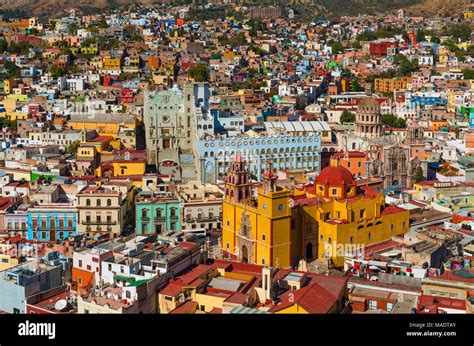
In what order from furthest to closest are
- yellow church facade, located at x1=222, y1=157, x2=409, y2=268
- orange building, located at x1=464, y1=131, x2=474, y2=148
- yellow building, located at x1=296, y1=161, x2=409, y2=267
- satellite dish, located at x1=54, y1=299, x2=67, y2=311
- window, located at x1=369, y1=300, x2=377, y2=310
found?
orange building, located at x1=464, y1=131, x2=474, y2=148, yellow building, located at x1=296, y1=161, x2=409, y2=267, yellow church facade, located at x1=222, y1=157, x2=409, y2=268, window, located at x1=369, y1=300, x2=377, y2=310, satellite dish, located at x1=54, y1=299, x2=67, y2=311

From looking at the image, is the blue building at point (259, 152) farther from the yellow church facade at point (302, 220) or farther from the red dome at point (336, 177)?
the red dome at point (336, 177)

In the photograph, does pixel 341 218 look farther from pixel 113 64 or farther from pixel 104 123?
pixel 113 64

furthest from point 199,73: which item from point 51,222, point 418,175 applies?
point 51,222

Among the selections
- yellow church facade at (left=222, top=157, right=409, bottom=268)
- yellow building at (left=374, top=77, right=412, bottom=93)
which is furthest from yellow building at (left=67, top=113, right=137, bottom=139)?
yellow building at (left=374, top=77, right=412, bottom=93)

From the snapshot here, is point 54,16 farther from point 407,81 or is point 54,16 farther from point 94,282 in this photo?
point 94,282

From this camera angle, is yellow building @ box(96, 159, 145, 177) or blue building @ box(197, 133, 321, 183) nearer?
yellow building @ box(96, 159, 145, 177)

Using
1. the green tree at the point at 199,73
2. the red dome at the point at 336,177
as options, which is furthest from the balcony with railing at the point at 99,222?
the green tree at the point at 199,73

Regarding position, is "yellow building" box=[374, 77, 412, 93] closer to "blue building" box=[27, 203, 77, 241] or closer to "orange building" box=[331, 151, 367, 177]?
"orange building" box=[331, 151, 367, 177]
